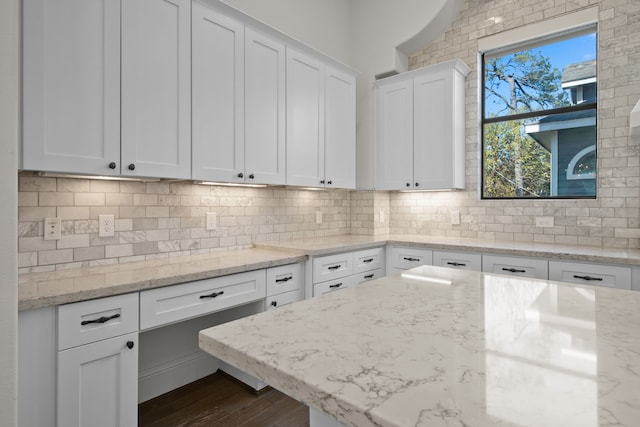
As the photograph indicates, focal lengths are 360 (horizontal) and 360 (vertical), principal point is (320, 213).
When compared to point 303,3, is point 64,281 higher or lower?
lower

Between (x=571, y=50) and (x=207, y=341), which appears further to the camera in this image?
(x=571, y=50)

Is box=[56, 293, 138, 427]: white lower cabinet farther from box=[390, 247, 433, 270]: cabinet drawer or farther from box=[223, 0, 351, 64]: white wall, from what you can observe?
box=[223, 0, 351, 64]: white wall

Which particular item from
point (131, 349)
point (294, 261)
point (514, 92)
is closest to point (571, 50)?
point (514, 92)

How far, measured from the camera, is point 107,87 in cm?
189

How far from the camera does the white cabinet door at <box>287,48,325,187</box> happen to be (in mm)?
2951

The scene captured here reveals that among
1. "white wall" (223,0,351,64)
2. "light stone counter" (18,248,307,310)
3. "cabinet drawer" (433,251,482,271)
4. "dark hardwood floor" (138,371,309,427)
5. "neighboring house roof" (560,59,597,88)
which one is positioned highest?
"white wall" (223,0,351,64)

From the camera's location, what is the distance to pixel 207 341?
0.85 m

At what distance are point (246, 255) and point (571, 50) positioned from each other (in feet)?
11.0

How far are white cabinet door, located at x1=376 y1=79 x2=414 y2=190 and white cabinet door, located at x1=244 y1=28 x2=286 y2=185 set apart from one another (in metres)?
1.37

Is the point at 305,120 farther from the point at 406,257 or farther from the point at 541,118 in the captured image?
the point at 541,118

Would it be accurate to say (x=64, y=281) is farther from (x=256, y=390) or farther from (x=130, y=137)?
(x=256, y=390)

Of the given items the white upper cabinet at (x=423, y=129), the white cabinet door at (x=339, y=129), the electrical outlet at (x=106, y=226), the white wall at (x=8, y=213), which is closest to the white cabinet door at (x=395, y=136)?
the white upper cabinet at (x=423, y=129)

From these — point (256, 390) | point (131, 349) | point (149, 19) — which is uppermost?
point (149, 19)

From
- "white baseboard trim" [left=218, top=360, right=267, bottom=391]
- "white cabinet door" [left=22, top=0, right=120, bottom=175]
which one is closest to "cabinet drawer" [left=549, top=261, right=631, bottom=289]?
"white baseboard trim" [left=218, top=360, right=267, bottom=391]
